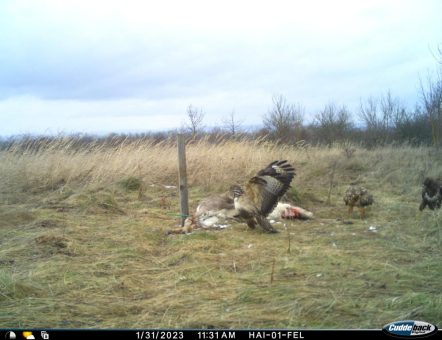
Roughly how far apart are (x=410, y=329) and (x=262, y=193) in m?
3.88

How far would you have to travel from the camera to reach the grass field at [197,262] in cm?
352

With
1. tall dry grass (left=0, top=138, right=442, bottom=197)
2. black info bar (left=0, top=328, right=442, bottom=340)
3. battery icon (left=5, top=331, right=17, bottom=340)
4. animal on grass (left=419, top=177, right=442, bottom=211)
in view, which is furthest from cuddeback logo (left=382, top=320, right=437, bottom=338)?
tall dry grass (left=0, top=138, right=442, bottom=197)

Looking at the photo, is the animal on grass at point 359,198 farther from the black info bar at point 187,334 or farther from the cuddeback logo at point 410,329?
the black info bar at point 187,334

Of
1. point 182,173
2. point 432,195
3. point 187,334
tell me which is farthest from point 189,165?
point 187,334

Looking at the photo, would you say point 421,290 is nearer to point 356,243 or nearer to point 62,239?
point 356,243

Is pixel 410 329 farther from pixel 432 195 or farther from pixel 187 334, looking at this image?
pixel 432 195

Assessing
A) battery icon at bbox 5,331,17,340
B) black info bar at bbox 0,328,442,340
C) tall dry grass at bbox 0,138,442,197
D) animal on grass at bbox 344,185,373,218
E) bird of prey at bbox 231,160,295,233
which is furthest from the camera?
tall dry grass at bbox 0,138,442,197

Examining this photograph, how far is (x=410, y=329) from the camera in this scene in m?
2.89

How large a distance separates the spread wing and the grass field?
1.61 feet

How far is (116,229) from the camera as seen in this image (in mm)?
6773

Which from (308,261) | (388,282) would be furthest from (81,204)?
(388,282)

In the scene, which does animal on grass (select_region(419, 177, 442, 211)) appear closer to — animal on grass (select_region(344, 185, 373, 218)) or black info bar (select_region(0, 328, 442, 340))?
animal on grass (select_region(344, 185, 373, 218))

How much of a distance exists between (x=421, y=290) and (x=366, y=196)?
364 cm

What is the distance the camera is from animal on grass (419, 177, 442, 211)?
7066 millimetres
